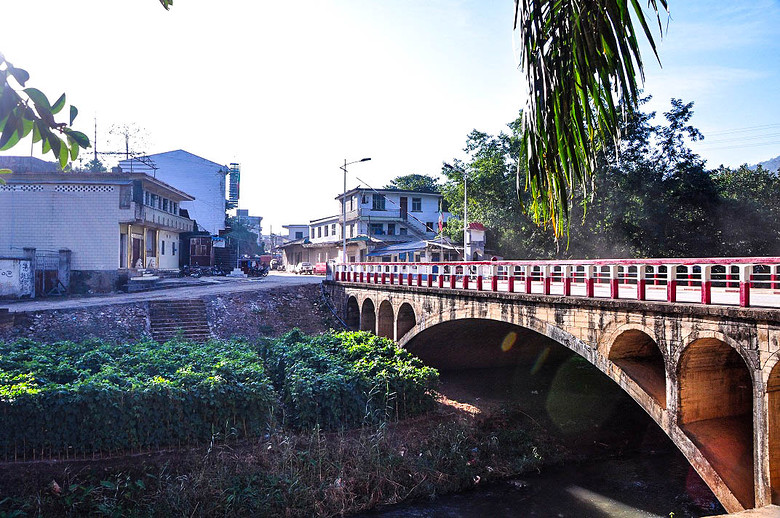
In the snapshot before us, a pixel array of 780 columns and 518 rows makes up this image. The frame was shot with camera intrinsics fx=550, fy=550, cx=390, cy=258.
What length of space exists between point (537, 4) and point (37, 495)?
54.2 feet

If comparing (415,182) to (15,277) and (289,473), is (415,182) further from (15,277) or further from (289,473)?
(289,473)

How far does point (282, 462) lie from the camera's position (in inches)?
654

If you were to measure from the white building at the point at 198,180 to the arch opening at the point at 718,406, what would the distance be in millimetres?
50430

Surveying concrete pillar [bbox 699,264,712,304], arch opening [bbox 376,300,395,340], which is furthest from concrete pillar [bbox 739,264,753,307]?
arch opening [bbox 376,300,395,340]

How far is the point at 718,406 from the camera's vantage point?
42.2ft

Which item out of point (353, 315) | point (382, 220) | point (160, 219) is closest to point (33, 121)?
point (353, 315)

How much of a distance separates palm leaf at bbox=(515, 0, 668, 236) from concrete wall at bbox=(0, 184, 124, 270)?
123ft

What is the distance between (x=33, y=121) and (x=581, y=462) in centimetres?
2053

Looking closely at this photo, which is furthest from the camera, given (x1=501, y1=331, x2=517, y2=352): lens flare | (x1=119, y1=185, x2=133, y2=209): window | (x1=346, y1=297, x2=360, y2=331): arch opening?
(x1=119, y1=185, x2=133, y2=209): window

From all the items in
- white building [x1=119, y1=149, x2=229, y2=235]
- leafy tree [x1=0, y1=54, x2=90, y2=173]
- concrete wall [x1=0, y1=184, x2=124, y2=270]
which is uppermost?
white building [x1=119, y1=149, x2=229, y2=235]

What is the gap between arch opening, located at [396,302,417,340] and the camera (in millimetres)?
27647

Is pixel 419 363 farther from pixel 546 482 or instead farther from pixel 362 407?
pixel 546 482

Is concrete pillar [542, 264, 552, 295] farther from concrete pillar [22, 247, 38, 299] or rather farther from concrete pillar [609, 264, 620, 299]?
concrete pillar [22, 247, 38, 299]

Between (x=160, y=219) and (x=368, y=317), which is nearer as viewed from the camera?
(x=368, y=317)
